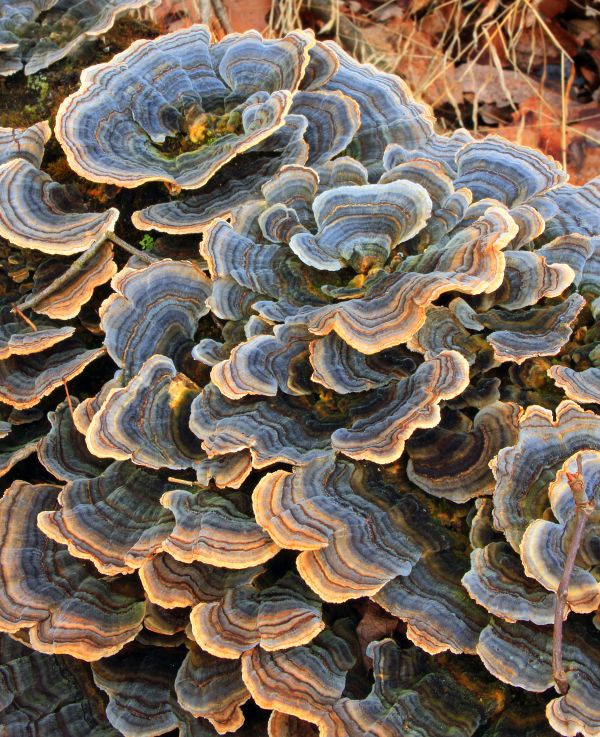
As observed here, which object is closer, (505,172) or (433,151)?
(505,172)

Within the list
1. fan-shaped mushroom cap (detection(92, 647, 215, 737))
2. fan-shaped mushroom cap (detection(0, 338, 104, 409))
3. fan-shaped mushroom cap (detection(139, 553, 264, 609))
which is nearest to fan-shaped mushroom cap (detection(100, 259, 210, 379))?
fan-shaped mushroom cap (detection(0, 338, 104, 409))

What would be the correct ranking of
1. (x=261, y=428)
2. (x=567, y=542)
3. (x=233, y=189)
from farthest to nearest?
(x=233, y=189) < (x=261, y=428) < (x=567, y=542)

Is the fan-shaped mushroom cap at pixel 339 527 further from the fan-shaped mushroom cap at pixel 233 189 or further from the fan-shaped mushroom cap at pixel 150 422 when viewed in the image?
the fan-shaped mushroom cap at pixel 233 189

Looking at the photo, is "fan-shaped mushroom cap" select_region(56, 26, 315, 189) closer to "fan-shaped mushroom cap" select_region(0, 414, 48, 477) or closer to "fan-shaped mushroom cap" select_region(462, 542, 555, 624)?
"fan-shaped mushroom cap" select_region(0, 414, 48, 477)

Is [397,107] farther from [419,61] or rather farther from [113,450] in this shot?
[419,61]

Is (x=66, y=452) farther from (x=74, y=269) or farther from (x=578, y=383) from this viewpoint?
(x=578, y=383)

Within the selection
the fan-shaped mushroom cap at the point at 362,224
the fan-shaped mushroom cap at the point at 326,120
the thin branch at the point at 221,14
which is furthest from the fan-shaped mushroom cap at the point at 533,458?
the thin branch at the point at 221,14

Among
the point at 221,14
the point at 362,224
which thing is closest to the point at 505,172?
the point at 362,224
